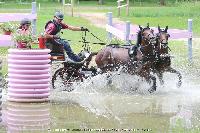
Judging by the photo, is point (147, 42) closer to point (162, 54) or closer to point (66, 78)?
point (162, 54)

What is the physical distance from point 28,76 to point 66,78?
2155 millimetres

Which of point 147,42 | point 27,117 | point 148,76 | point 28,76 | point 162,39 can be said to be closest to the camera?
point 27,117

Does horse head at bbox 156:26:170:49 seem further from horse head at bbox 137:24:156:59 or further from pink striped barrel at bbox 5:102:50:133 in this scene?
pink striped barrel at bbox 5:102:50:133

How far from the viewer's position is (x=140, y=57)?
15.8 meters

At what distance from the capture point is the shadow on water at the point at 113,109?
38.1 ft

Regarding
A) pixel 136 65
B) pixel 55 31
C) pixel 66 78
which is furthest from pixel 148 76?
pixel 55 31

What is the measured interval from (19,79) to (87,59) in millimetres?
2563

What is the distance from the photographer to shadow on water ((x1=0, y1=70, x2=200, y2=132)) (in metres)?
11.6

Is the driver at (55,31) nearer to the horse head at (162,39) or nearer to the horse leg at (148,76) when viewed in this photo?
the horse leg at (148,76)

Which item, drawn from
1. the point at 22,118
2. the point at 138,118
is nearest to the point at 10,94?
the point at 22,118

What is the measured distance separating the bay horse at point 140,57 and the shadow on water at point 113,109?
32 centimetres

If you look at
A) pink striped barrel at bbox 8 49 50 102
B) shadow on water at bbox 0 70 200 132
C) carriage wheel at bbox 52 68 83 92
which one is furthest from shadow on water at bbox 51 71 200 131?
pink striped barrel at bbox 8 49 50 102

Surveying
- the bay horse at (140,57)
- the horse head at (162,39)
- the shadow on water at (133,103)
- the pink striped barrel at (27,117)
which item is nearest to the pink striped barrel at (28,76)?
the pink striped barrel at (27,117)

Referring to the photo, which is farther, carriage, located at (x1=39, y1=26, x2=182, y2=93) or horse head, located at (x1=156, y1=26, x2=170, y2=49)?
carriage, located at (x1=39, y1=26, x2=182, y2=93)
